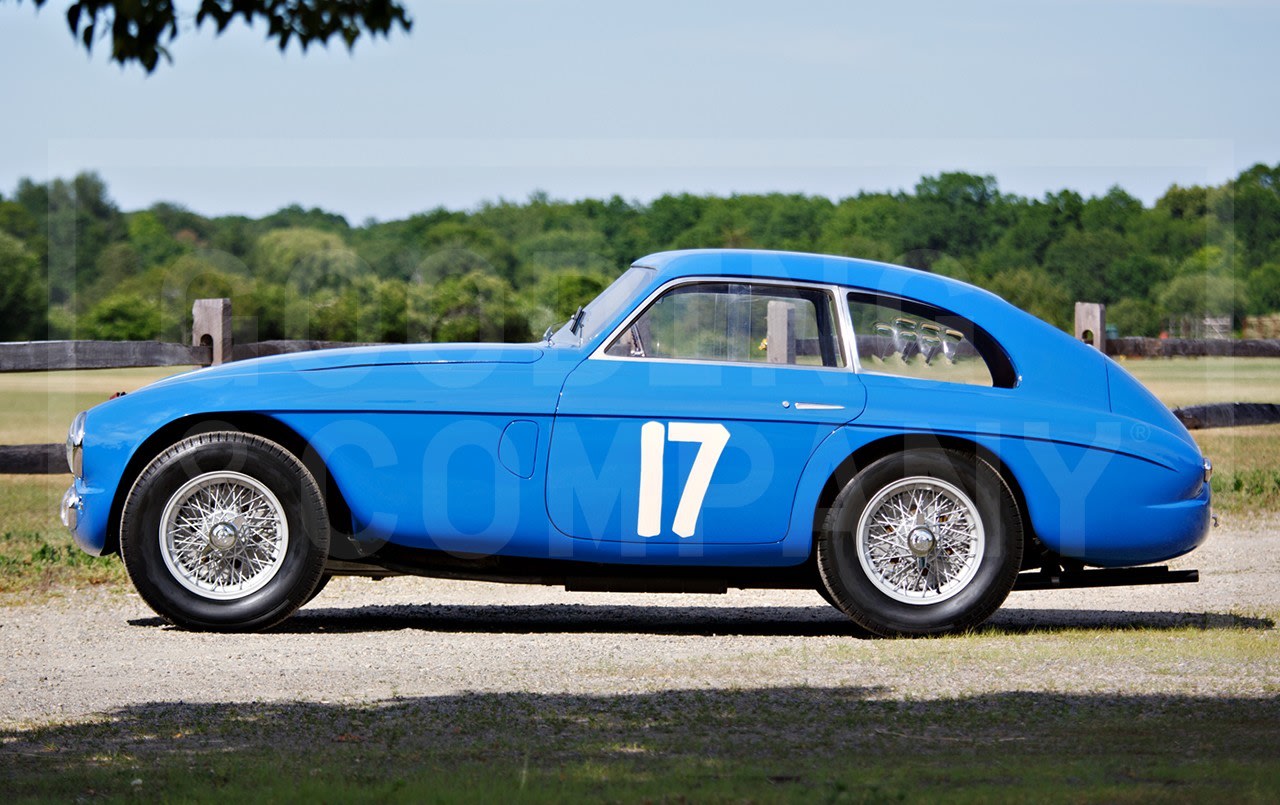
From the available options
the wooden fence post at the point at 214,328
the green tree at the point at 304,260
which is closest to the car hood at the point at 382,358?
the wooden fence post at the point at 214,328

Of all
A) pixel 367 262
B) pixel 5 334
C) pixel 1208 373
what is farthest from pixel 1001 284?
pixel 5 334

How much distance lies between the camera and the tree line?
92625 mm

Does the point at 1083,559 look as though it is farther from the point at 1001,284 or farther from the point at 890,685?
the point at 1001,284

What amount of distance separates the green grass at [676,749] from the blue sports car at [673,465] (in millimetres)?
1307

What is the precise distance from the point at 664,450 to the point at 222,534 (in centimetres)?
210

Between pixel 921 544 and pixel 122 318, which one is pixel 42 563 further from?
pixel 122 318

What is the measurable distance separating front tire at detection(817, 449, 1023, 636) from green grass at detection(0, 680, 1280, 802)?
121cm

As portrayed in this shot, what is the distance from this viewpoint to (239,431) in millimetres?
7039

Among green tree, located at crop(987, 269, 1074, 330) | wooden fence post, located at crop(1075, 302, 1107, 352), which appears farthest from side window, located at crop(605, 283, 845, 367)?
green tree, located at crop(987, 269, 1074, 330)

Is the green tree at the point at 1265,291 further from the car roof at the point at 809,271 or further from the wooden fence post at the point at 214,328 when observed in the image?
the car roof at the point at 809,271

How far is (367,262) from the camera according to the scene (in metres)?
99.5

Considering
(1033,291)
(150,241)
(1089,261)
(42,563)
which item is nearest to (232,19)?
(42,563)

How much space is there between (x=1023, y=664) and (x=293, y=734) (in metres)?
3.06

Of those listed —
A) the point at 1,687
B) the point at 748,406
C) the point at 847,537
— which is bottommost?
the point at 1,687
